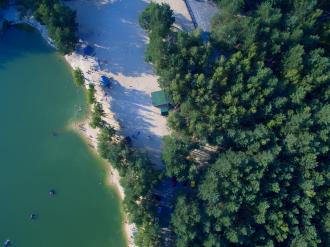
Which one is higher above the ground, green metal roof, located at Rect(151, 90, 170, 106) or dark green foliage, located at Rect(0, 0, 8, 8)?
dark green foliage, located at Rect(0, 0, 8, 8)

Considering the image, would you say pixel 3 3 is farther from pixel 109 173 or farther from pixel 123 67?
pixel 109 173

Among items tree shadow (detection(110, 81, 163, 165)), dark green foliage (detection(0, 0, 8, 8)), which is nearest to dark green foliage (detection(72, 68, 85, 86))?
tree shadow (detection(110, 81, 163, 165))

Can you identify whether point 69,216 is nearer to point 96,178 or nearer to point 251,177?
point 96,178

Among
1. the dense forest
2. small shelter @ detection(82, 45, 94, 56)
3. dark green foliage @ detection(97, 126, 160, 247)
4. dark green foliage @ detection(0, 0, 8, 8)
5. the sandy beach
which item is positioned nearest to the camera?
the dense forest

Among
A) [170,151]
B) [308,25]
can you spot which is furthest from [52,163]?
[308,25]

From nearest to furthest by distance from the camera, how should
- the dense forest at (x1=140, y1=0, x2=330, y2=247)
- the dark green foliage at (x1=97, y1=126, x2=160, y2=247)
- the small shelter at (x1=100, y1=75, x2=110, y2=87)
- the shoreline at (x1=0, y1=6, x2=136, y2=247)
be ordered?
the dense forest at (x1=140, y1=0, x2=330, y2=247), the dark green foliage at (x1=97, y1=126, x2=160, y2=247), the shoreline at (x1=0, y1=6, x2=136, y2=247), the small shelter at (x1=100, y1=75, x2=110, y2=87)

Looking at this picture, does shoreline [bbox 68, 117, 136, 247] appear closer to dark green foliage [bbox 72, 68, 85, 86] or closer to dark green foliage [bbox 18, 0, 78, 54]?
dark green foliage [bbox 72, 68, 85, 86]
